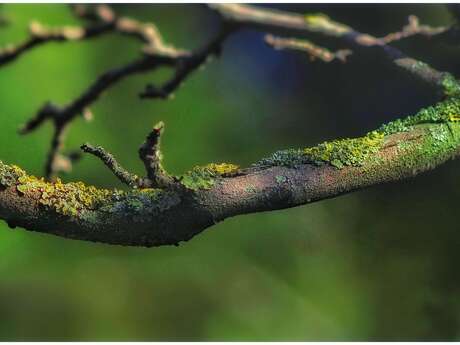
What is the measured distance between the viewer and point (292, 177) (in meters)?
0.93

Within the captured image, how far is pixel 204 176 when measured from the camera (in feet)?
2.98

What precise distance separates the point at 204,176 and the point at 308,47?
37 cm

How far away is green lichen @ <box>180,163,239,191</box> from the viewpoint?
0.89 meters

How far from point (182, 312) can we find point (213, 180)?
0.62m

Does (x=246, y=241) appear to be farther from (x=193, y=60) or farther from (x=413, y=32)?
(x=193, y=60)

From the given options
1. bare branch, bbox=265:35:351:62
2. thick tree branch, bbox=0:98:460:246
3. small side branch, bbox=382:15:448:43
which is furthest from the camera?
small side branch, bbox=382:15:448:43

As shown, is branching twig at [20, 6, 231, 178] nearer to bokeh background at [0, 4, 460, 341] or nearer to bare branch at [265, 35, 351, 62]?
bare branch at [265, 35, 351, 62]

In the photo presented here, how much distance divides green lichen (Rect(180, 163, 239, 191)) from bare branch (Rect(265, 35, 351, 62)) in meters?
0.33

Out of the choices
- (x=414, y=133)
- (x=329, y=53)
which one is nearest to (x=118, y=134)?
(x=329, y=53)

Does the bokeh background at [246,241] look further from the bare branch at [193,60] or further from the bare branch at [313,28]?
the bare branch at [193,60]

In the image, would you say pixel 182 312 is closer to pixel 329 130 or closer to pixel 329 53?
pixel 329 130

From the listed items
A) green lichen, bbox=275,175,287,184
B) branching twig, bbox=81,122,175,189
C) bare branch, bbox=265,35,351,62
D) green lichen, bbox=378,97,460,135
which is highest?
bare branch, bbox=265,35,351,62

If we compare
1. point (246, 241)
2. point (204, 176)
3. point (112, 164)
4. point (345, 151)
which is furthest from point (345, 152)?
point (246, 241)

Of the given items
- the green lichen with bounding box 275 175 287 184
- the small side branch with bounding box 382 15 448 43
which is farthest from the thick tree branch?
the small side branch with bounding box 382 15 448 43
